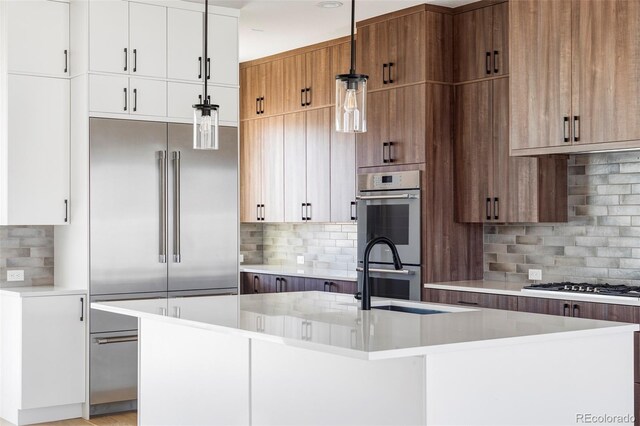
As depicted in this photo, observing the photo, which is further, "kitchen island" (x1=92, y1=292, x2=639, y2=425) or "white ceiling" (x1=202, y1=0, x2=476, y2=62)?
"white ceiling" (x1=202, y1=0, x2=476, y2=62)

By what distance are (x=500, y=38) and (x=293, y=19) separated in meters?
1.63

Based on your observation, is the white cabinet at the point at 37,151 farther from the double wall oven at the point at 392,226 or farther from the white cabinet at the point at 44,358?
the double wall oven at the point at 392,226

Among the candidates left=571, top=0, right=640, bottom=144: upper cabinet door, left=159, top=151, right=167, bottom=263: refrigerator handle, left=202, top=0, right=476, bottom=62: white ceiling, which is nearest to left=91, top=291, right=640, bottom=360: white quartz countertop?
left=571, top=0, right=640, bottom=144: upper cabinet door

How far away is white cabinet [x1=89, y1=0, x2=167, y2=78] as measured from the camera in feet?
18.7

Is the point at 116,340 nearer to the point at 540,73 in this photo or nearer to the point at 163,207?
the point at 163,207

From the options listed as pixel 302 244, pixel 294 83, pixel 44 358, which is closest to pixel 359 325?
pixel 44 358

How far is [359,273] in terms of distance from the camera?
6484 millimetres

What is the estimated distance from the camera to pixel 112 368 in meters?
5.76

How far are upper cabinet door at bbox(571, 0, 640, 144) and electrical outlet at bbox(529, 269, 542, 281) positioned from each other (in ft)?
3.86

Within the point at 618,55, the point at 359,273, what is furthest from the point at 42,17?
the point at 618,55

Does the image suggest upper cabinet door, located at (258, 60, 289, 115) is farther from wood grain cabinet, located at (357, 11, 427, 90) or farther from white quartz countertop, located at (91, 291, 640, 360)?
white quartz countertop, located at (91, 291, 640, 360)

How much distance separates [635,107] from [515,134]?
851mm

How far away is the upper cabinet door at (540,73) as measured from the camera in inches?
202

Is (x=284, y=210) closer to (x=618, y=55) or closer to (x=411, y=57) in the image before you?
(x=411, y=57)
